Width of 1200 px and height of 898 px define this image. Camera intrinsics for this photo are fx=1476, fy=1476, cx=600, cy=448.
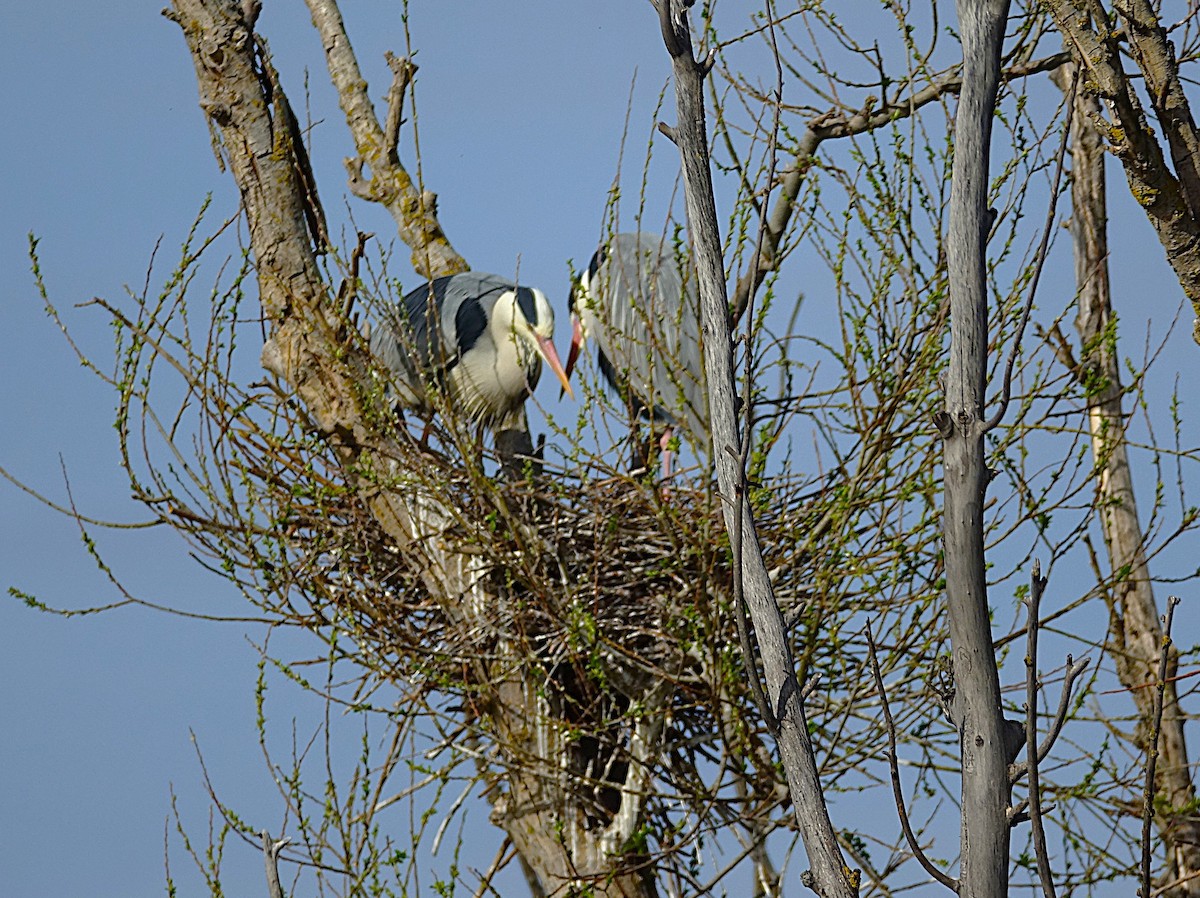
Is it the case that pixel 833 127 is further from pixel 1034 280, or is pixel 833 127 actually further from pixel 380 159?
pixel 1034 280

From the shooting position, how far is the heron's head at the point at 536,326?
3.90 meters

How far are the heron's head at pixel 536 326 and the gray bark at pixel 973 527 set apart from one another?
94.9 inches

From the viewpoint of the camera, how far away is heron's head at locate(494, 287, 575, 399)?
390 cm

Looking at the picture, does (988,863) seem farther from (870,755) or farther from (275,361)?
(275,361)

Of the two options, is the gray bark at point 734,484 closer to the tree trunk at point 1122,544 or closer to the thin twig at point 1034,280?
the thin twig at point 1034,280

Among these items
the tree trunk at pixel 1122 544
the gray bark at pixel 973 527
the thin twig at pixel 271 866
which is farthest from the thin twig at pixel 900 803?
the tree trunk at pixel 1122 544

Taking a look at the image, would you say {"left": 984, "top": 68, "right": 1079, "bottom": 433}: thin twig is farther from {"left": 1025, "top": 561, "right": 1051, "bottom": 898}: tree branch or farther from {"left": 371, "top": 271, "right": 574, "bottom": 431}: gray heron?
{"left": 371, "top": 271, "right": 574, "bottom": 431}: gray heron

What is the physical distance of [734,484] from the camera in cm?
172

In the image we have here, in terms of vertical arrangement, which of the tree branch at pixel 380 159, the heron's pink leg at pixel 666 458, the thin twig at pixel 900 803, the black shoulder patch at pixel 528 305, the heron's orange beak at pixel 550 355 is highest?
the tree branch at pixel 380 159

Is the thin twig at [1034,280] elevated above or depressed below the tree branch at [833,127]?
below

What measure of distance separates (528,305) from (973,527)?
102 inches

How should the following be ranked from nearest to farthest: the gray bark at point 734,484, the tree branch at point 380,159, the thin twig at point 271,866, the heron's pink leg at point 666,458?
the gray bark at point 734,484 → the thin twig at point 271,866 → the heron's pink leg at point 666,458 → the tree branch at point 380,159

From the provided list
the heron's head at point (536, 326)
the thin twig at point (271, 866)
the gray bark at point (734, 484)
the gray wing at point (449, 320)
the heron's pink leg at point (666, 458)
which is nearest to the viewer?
the gray bark at point (734, 484)

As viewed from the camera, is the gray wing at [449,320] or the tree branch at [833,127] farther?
the gray wing at [449,320]
